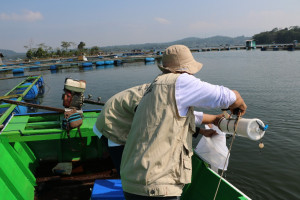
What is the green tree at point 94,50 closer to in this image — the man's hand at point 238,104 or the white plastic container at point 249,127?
the white plastic container at point 249,127

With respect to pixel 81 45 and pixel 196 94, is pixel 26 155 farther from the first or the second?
pixel 81 45

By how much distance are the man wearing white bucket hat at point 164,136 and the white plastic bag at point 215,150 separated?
1.55 metres

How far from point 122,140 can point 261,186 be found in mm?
6123

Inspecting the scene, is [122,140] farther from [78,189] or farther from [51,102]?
[51,102]

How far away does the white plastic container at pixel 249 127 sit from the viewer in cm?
250

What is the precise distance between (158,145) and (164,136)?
9 cm

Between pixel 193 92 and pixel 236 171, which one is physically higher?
pixel 193 92

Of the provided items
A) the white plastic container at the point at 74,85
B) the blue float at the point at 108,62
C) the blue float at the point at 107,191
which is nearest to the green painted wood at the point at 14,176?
the blue float at the point at 107,191

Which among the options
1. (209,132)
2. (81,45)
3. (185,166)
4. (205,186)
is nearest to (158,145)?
(185,166)

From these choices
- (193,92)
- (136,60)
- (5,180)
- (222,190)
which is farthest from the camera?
(136,60)

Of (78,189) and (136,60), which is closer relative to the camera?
(78,189)

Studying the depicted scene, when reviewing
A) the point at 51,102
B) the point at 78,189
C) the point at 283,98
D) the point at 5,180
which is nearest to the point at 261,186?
the point at 78,189

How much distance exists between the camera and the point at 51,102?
68.8ft

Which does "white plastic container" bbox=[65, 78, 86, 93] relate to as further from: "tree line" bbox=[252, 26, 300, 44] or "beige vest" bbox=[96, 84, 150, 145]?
"tree line" bbox=[252, 26, 300, 44]
